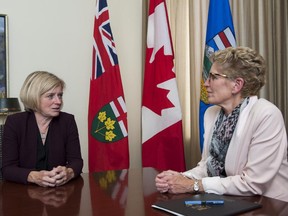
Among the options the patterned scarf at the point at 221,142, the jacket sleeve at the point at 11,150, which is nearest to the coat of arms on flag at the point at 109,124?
the jacket sleeve at the point at 11,150

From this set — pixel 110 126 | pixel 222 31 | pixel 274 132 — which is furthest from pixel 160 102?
pixel 274 132

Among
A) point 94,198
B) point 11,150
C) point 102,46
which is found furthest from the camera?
point 102,46

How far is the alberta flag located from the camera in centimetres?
282

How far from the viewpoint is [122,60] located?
402 cm

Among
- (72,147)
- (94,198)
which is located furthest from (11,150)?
(94,198)

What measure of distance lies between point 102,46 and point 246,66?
1.79 m

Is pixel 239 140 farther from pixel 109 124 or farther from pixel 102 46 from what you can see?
pixel 102 46

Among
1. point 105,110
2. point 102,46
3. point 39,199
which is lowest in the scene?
point 39,199

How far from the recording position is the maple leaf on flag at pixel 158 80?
306cm

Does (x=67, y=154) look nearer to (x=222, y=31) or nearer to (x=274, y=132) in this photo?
(x=274, y=132)

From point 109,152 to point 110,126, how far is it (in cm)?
24

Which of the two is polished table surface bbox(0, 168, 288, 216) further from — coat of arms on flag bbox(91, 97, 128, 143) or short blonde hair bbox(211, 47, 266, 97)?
coat of arms on flag bbox(91, 97, 128, 143)

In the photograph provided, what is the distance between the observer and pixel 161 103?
3.06 m

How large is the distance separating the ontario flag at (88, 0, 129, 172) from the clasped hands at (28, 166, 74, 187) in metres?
1.35
